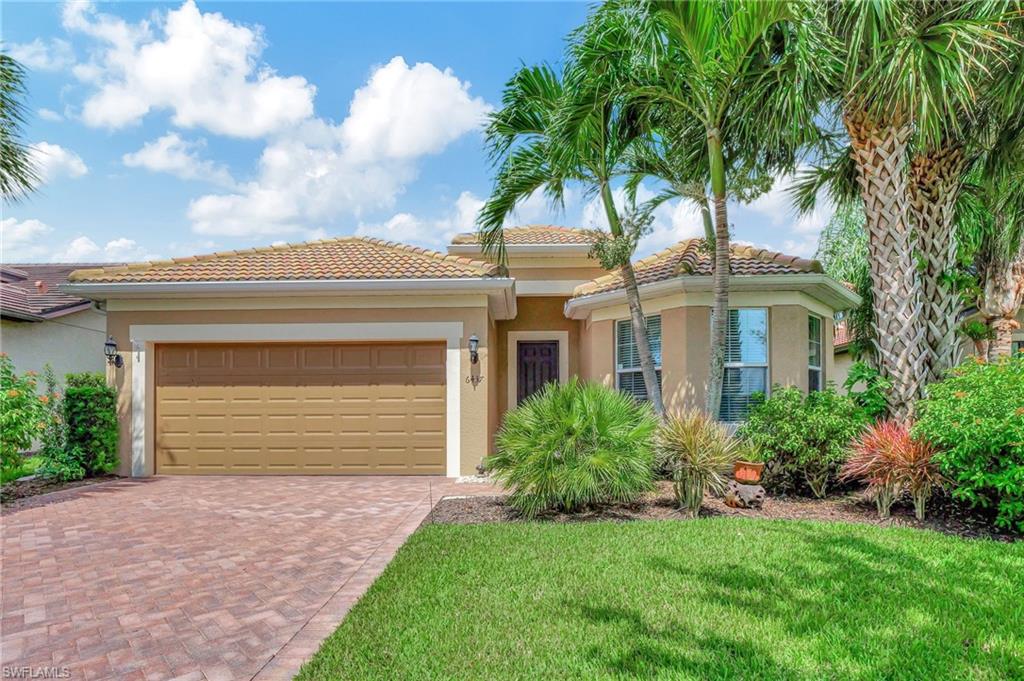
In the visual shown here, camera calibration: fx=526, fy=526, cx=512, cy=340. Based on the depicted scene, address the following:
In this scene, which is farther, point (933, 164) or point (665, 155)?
point (665, 155)

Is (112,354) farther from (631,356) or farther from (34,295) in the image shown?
(631,356)

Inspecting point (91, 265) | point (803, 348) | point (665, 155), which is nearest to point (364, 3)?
point (665, 155)

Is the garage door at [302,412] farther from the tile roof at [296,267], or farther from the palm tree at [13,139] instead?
the palm tree at [13,139]

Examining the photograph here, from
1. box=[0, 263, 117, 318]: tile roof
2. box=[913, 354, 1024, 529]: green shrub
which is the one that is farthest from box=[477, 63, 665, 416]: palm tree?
box=[0, 263, 117, 318]: tile roof

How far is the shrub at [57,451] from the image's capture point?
10.2 meters

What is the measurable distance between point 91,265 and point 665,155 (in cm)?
2346

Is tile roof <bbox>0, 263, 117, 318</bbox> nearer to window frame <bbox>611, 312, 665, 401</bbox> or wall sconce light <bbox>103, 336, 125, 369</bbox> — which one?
wall sconce light <bbox>103, 336, 125, 369</bbox>

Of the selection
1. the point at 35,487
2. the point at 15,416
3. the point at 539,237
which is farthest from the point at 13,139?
the point at 539,237

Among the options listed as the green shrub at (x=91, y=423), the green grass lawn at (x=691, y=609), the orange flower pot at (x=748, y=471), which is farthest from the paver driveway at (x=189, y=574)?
Answer: the orange flower pot at (x=748, y=471)

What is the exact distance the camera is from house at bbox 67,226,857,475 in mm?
10789

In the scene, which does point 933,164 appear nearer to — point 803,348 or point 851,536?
point 803,348

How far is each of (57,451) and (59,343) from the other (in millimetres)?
6611

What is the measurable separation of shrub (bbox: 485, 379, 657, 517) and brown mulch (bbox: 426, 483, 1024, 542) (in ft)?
0.76

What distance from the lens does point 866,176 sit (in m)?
8.38
